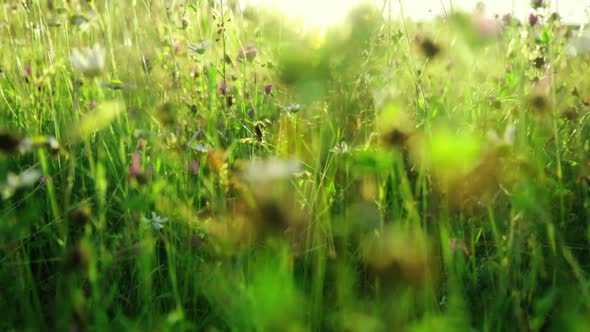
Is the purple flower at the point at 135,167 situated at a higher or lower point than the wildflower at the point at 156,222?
higher

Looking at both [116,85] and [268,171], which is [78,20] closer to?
[116,85]

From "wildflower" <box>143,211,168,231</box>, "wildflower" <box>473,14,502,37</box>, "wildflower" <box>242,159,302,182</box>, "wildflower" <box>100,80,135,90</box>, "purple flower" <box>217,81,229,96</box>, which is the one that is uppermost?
"wildflower" <box>473,14,502,37</box>

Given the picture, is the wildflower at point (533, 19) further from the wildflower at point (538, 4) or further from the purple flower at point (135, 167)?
the purple flower at point (135, 167)

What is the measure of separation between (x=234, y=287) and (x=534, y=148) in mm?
813

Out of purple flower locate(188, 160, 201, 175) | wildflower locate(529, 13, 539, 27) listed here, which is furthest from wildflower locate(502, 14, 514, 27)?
purple flower locate(188, 160, 201, 175)

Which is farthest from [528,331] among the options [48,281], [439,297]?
[48,281]

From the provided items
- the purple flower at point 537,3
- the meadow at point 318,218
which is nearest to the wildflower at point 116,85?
the meadow at point 318,218

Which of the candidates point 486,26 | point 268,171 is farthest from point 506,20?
point 268,171

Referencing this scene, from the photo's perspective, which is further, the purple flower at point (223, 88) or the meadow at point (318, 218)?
the purple flower at point (223, 88)

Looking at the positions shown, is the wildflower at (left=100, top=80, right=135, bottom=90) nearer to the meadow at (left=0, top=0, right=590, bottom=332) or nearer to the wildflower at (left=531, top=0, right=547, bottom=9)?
the meadow at (left=0, top=0, right=590, bottom=332)

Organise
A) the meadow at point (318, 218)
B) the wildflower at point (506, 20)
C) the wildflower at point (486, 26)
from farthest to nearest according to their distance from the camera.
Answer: the wildflower at point (506, 20) < the wildflower at point (486, 26) < the meadow at point (318, 218)

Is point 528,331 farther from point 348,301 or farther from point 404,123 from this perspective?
point 404,123

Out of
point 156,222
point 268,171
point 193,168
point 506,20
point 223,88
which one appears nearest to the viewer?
point 268,171

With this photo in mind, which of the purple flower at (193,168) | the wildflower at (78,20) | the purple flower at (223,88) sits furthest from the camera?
the purple flower at (223,88)
